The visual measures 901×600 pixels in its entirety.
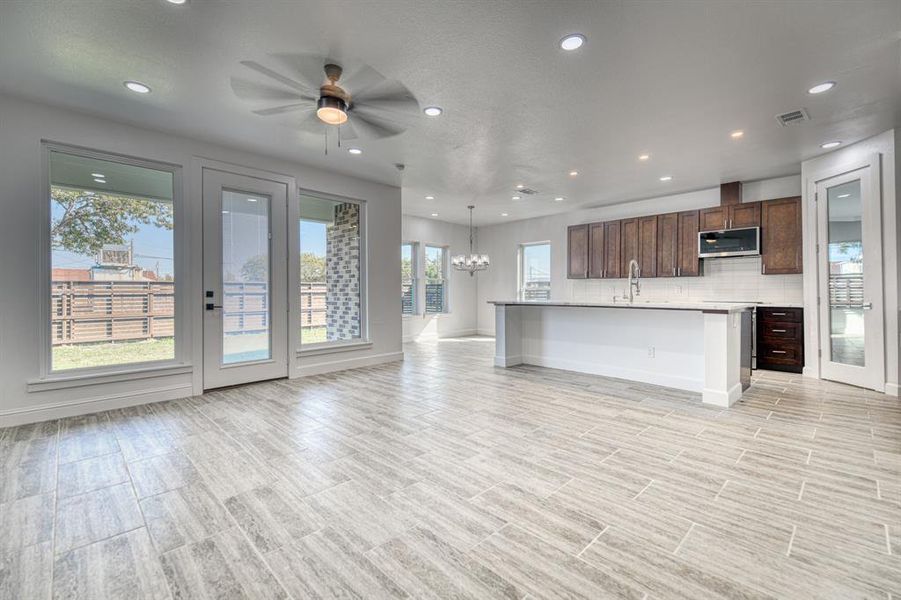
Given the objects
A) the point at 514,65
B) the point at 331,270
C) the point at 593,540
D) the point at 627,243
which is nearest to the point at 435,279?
the point at 331,270

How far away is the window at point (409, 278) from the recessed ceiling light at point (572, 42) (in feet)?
22.1

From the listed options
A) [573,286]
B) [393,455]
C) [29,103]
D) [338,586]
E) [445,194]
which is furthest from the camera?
[573,286]

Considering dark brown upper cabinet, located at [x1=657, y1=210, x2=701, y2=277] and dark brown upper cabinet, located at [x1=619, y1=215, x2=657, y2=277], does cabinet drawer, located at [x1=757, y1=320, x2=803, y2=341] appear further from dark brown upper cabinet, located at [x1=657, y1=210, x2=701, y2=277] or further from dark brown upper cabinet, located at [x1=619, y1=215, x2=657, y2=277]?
dark brown upper cabinet, located at [x1=619, y1=215, x2=657, y2=277]

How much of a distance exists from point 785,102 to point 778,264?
316 cm

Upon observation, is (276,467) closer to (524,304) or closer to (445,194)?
(524,304)

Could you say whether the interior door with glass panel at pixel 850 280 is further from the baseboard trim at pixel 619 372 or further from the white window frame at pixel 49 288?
the white window frame at pixel 49 288

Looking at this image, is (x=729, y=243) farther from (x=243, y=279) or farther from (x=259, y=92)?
(x=243, y=279)

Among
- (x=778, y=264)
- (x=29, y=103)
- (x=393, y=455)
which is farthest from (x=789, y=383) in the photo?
(x=29, y=103)

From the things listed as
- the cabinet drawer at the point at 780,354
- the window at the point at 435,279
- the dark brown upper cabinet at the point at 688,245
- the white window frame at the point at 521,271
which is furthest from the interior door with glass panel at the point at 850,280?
the window at the point at 435,279

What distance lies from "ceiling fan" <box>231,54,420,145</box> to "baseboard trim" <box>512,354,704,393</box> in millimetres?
3861

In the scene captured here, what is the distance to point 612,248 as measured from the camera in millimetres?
7688

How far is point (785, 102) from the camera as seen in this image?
3.55 meters

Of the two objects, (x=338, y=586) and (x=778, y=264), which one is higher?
(x=778, y=264)

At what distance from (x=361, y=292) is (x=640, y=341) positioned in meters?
3.92
